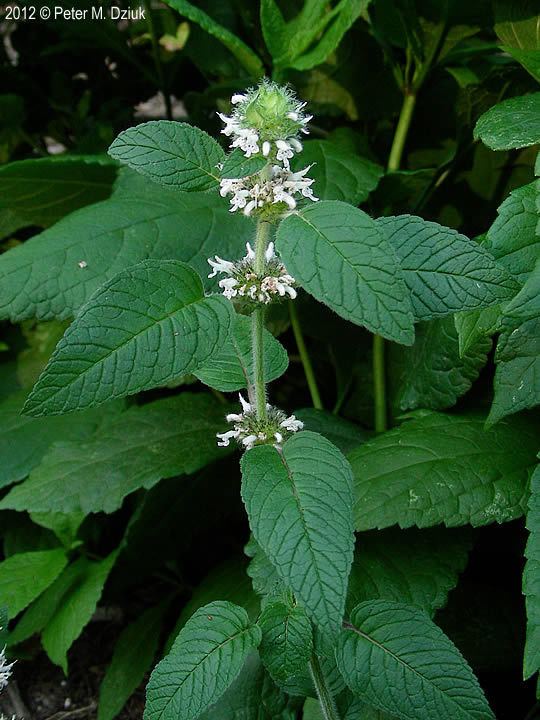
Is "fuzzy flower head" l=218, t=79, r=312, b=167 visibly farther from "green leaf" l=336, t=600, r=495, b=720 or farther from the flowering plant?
"green leaf" l=336, t=600, r=495, b=720

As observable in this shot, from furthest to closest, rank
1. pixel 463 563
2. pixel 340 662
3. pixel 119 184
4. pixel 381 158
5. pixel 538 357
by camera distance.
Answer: pixel 381 158 < pixel 119 184 < pixel 463 563 < pixel 538 357 < pixel 340 662

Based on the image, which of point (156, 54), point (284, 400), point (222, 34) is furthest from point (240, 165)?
point (156, 54)

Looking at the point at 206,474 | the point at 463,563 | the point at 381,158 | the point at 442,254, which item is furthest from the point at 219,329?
the point at 381,158

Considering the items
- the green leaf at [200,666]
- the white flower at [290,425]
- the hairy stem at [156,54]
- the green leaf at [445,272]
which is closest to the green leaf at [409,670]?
the green leaf at [200,666]

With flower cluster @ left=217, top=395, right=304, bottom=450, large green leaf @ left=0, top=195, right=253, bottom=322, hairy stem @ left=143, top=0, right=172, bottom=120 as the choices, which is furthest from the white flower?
hairy stem @ left=143, top=0, right=172, bottom=120

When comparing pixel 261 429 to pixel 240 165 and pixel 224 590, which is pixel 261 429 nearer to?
pixel 240 165

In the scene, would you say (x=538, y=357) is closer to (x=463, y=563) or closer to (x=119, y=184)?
(x=463, y=563)
